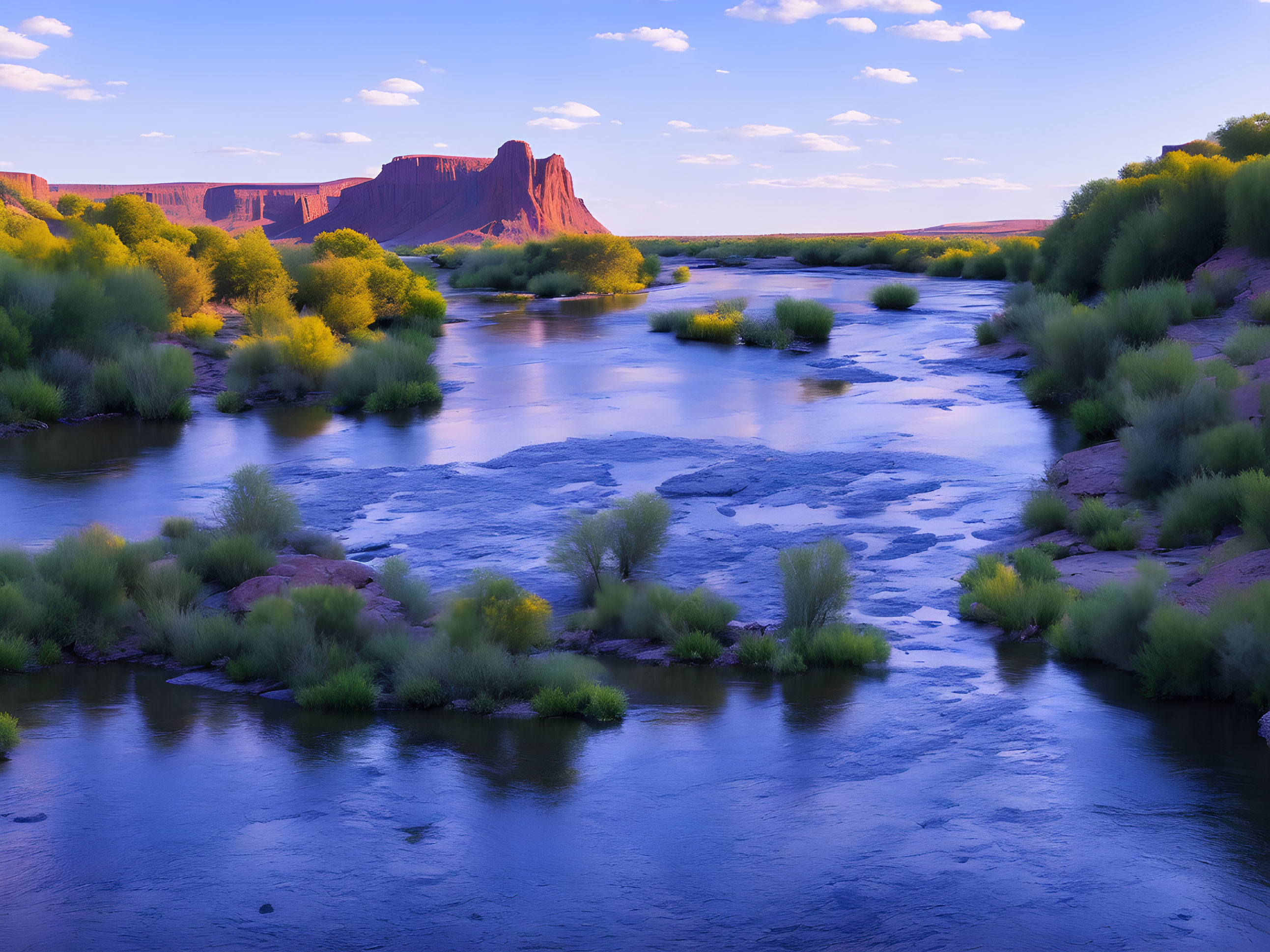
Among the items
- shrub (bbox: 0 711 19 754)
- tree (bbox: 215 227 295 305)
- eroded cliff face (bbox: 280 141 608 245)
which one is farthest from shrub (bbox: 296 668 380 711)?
eroded cliff face (bbox: 280 141 608 245)

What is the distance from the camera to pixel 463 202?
131 meters

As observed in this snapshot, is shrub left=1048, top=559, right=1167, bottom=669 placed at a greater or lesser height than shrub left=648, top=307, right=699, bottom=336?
lesser

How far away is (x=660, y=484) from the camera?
518 inches

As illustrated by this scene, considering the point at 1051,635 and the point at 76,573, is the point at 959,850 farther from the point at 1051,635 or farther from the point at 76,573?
the point at 76,573

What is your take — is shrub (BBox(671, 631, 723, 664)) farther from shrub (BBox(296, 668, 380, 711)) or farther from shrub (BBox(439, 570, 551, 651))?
shrub (BBox(296, 668, 380, 711))

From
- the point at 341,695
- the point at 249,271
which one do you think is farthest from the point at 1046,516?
the point at 249,271

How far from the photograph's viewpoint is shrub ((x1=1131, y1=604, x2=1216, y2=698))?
6922mm

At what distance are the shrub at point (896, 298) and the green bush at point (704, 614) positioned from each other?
2689 centimetres

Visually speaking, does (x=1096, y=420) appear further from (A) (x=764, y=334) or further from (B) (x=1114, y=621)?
(A) (x=764, y=334)

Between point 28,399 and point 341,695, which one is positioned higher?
point 28,399

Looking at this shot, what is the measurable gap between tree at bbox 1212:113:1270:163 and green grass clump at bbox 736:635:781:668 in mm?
21217

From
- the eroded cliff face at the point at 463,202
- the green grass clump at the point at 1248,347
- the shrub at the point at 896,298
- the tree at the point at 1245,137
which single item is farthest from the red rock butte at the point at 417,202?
the green grass clump at the point at 1248,347

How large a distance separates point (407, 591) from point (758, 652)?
2.98 metres

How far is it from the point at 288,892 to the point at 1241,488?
26.9 ft
